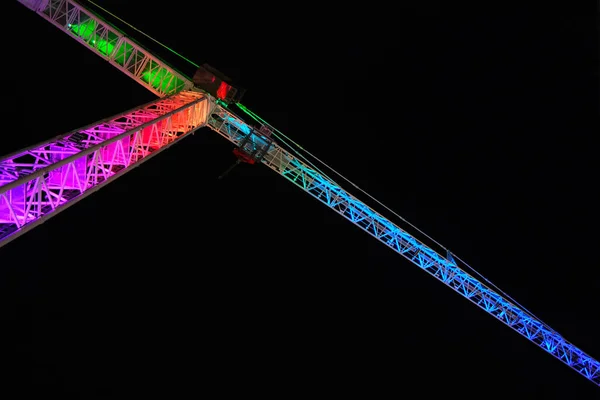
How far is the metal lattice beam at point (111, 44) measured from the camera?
1758cm

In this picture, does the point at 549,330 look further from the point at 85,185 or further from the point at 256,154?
the point at 85,185

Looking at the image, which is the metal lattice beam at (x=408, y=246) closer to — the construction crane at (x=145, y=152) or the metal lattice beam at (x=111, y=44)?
the construction crane at (x=145, y=152)

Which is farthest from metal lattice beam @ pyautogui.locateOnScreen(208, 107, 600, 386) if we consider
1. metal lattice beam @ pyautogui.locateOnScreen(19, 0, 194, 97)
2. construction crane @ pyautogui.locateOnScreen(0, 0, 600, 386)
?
metal lattice beam @ pyautogui.locateOnScreen(19, 0, 194, 97)

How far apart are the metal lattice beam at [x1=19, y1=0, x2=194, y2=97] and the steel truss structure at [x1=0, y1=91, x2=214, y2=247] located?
2.37 meters

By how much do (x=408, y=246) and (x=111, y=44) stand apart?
18.4 meters

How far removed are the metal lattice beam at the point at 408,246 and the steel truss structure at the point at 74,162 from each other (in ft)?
13.1

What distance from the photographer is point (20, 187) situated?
927 centimetres

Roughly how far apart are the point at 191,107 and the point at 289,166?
6871mm

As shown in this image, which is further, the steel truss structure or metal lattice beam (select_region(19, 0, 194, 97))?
metal lattice beam (select_region(19, 0, 194, 97))

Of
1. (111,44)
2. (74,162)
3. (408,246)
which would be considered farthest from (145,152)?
(408,246)

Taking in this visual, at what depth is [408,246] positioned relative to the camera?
26172 millimetres

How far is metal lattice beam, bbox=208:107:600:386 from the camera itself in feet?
66.9

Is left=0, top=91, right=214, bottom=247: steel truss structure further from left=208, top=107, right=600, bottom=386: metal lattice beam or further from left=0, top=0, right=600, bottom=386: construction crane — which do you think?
left=208, top=107, right=600, bottom=386: metal lattice beam

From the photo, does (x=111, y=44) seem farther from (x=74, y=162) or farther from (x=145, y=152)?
(x=74, y=162)
